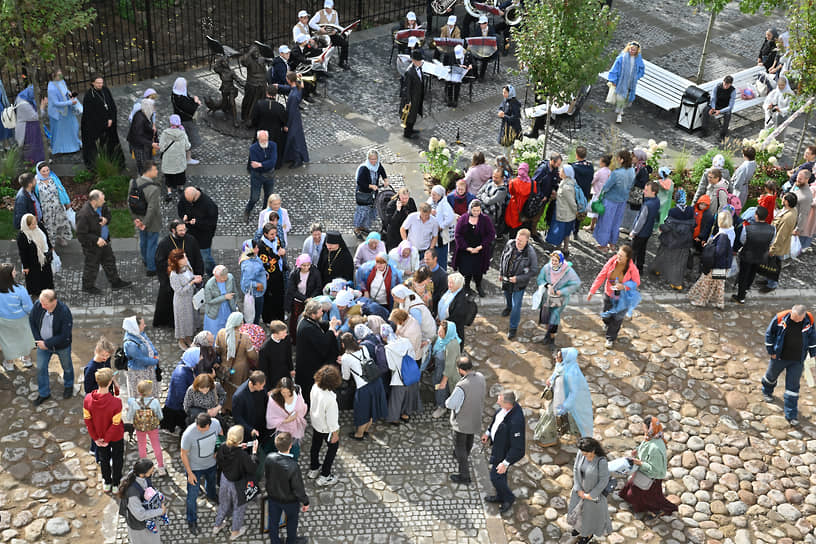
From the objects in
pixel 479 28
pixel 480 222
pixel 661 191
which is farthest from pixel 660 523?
pixel 479 28

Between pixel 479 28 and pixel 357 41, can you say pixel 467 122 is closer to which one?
pixel 479 28

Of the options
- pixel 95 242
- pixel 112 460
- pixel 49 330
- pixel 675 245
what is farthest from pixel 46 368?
pixel 675 245

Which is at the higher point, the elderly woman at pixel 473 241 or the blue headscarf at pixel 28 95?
the blue headscarf at pixel 28 95

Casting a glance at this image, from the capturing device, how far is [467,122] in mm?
19219

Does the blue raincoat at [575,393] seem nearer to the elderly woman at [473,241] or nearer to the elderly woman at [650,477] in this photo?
the elderly woman at [650,477]

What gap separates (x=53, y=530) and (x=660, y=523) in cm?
668

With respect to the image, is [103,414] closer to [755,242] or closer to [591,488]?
[591,488]

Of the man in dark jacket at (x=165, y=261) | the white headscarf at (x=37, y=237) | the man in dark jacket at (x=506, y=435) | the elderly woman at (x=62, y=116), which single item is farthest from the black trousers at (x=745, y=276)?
the elderly woman at (x=62, y=116)

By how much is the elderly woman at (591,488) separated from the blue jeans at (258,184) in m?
7.51

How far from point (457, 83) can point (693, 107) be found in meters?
4.77

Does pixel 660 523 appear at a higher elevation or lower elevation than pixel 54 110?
lower

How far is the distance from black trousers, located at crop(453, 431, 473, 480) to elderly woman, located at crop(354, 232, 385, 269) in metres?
2.94

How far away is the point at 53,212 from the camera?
1412cm

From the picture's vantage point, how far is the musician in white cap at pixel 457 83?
1967cm
